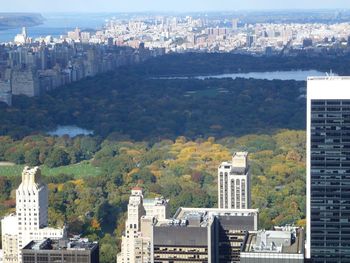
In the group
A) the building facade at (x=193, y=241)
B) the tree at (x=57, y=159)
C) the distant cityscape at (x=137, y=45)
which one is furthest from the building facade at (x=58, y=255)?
the distant cityscape at (x=137, y=45)

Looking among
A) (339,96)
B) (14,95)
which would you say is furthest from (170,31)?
(339,96)

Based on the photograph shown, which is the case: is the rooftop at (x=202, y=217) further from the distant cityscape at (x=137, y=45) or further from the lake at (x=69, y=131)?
the distant cityscape at (x=137, y=45)

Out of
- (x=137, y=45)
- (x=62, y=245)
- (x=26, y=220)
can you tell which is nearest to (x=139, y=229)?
(x=26, y=220)

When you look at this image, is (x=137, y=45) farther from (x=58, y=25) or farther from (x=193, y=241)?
(x=193, y=241)

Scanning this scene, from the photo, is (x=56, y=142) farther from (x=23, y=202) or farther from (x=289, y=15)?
(x=289, y=15)

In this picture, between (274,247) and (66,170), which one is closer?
(274,247)
